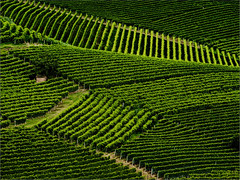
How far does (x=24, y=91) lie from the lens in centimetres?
7119

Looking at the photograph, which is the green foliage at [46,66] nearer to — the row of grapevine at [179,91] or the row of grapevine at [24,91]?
the row of grapevine at [24,91]

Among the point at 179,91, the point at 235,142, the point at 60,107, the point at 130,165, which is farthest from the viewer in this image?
the point at 179,91

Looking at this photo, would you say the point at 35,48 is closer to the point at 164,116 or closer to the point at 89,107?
the point at 89,107

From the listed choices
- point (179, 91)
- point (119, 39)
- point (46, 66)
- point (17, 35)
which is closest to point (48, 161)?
point (46, 66)

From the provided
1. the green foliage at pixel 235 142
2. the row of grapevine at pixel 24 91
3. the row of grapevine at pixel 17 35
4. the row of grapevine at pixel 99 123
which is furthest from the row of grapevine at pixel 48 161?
the row of grapevine at pixel 17 35

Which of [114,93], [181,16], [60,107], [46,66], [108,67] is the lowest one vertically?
[60,107]

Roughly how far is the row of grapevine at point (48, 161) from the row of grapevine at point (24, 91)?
16.8 ft

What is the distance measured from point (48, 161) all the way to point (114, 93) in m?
20.0

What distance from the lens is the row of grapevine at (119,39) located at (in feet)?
313

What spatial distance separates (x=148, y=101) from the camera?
72375 mm

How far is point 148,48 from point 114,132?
118 feet

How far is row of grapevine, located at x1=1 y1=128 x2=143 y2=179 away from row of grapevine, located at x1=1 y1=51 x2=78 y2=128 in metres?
5.13

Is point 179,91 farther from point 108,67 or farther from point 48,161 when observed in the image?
point 48,161

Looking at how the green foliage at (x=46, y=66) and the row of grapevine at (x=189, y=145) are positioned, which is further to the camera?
the green foliage at (x=46, y=66)
